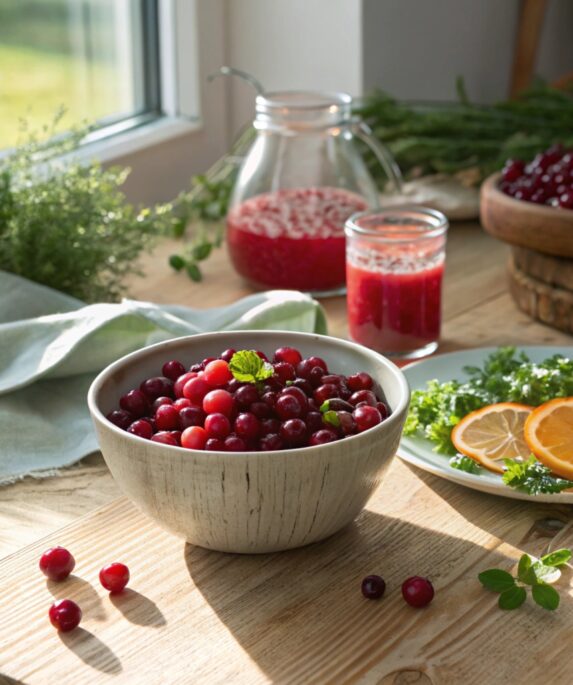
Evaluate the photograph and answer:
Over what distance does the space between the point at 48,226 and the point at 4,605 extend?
66 centimetres

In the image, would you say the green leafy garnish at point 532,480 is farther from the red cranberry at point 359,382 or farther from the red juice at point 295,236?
the red juice at point 295,236

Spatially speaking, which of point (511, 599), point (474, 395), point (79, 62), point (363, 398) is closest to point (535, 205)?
point (474, 395)

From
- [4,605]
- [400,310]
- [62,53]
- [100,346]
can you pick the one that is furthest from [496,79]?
[4,605]

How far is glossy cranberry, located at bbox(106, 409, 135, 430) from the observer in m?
0.95

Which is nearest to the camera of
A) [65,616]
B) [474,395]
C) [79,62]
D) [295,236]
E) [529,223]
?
[65,616]

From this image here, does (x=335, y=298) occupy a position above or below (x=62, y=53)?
below

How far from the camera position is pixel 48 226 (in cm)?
145

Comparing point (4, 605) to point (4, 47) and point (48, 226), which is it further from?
point (4, 47)

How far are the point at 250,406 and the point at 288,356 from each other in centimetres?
11

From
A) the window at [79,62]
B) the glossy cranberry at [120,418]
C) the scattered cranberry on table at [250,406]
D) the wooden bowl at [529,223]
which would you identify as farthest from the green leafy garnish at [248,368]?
the window at [79,62]

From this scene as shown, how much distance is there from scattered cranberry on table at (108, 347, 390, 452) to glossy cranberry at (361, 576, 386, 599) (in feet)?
0.40

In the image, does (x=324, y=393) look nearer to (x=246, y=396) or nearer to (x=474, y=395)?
(x=246, y=396)

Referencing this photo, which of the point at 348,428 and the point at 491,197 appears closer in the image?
the point at 348,428

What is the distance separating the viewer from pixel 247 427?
0.90 m
